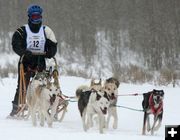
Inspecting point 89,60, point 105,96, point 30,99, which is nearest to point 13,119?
point 30,99

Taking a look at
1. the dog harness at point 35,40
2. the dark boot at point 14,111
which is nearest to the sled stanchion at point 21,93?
the dark boot at point 14,111

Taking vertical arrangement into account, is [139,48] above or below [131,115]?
above

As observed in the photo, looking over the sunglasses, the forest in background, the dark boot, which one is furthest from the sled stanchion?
the forest in background

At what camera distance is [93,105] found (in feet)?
20.1

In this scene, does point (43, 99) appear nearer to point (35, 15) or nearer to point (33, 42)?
point (33, 42)

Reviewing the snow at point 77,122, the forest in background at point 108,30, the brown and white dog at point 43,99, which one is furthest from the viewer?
the forest in background at point 108,30

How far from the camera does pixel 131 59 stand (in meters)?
23.6

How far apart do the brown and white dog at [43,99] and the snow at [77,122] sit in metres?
0.17

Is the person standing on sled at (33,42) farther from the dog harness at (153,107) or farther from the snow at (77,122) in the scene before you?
the dog harness at (153,107)

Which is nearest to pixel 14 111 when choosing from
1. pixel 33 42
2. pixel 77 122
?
pixel 77 122

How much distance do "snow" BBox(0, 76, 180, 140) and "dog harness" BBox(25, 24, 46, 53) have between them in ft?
3.26

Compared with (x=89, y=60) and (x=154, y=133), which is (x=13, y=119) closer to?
(x=154, y=133)

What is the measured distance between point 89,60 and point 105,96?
55.3 feet

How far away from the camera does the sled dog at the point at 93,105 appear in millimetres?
5965
